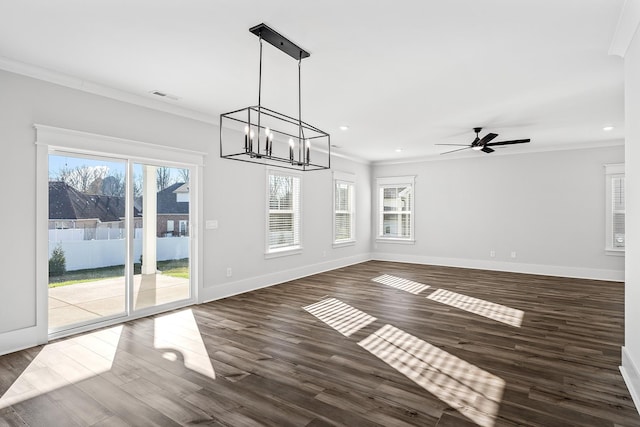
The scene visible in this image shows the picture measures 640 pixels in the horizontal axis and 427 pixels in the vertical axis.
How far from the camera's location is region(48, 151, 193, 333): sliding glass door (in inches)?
148

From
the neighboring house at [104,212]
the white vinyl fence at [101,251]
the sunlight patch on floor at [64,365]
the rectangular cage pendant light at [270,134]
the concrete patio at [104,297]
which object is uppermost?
the rectangular cage pendant light at [270,134]

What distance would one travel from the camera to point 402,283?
638 centimetres

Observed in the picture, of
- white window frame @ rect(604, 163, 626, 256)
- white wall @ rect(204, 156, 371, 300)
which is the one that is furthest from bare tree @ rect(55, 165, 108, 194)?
white window frame @ rect(604, 163, 626, 256)

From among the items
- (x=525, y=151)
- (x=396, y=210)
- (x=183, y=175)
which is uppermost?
(x=525, y=151)

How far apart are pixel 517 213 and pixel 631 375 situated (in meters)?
5.52

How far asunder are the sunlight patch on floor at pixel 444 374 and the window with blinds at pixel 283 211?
125 inches

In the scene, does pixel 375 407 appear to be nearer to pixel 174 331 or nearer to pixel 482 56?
pixel 174 331

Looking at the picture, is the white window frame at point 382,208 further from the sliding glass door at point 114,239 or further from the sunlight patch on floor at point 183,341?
the sunlight patch on floor at point 183,341

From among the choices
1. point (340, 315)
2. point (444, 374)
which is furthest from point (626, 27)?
point (340, 315)

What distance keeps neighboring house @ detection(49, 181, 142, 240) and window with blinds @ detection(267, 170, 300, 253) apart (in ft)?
8.18

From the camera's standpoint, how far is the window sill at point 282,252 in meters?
6.18

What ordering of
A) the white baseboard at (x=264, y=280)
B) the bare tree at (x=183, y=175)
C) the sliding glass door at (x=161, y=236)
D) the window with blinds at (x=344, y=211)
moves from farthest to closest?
the window with blinds at (x=344, y=211), the white baseboard at (x=264, y=280), the bare tree at (x=183, y=175), the sliding glass door at (x=161, y=236)

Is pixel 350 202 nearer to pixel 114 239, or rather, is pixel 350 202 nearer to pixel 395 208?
pixel 395 208

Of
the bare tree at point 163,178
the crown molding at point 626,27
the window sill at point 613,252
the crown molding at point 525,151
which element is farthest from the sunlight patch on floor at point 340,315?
the window sill at point 613,252
